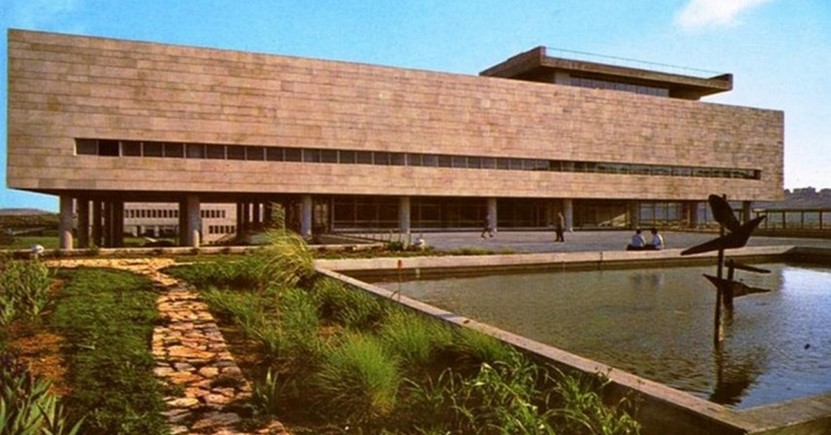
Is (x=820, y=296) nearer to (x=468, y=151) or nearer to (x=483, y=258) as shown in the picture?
(x=483, y=258)

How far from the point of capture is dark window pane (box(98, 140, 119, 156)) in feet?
119

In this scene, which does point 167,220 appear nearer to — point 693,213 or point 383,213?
point 383,213

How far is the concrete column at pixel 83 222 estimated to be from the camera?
45469 mm

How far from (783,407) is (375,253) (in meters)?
18.3

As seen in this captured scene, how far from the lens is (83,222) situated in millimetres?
47125

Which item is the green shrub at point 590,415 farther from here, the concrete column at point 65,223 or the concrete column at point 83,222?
the concrete column at point 83,222

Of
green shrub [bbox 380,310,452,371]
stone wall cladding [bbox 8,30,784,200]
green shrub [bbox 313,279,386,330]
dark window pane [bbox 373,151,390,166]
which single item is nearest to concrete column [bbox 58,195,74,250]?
stone wall cladding [bbox 8,30,784,200]

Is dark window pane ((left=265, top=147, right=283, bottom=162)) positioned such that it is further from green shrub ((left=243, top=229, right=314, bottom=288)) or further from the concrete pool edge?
the concrete pool edge

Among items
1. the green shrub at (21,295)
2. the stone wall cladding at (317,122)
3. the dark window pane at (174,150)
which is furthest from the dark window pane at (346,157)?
the green shrub at (21,295)

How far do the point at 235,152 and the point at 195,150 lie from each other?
2.40 meters

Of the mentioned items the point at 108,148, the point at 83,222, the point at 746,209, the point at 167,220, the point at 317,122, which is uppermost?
the point at 317,122

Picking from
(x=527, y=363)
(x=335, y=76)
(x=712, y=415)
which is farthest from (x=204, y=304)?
(x=335, y=76)

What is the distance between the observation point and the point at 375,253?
74.0 feet

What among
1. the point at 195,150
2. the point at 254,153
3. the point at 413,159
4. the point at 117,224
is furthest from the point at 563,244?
the point at 117,224
